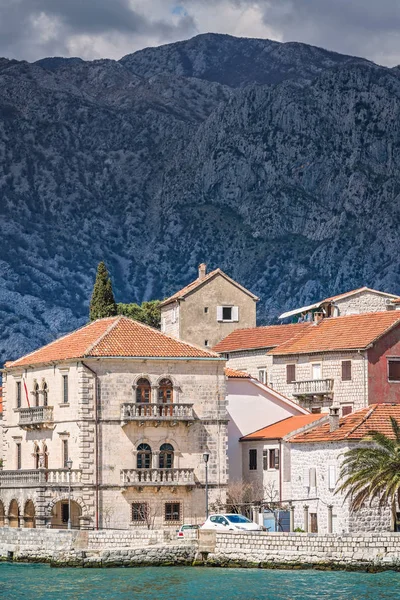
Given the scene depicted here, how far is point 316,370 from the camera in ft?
317

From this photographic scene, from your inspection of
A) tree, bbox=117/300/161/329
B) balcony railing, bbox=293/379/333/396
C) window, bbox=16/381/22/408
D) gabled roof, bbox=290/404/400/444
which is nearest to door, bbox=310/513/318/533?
gabled roof, bbox=290/404/400/444

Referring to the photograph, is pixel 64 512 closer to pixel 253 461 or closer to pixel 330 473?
pixel 253 461

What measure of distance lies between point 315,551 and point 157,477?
16.3 metres

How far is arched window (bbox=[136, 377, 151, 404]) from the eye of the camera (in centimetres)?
8394

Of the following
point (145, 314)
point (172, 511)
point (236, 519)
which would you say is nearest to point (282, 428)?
point (172, 511)

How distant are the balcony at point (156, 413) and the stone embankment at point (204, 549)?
9.28m

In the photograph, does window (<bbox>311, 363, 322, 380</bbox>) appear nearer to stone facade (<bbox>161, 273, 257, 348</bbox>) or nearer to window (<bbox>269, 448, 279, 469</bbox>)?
window (<bbox>269, 448, 279, 469</bbox>)

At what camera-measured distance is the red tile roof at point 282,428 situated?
283ft

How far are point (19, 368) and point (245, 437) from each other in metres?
13.7

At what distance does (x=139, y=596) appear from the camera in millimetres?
63656

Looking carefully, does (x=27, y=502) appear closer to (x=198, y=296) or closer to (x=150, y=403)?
(x=150, y=403)

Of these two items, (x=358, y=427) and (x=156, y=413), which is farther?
(x=156, y=413)

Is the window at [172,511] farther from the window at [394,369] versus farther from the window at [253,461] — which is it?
the window at [394,369]

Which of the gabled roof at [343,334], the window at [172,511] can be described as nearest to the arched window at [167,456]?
the window at [172,511]
